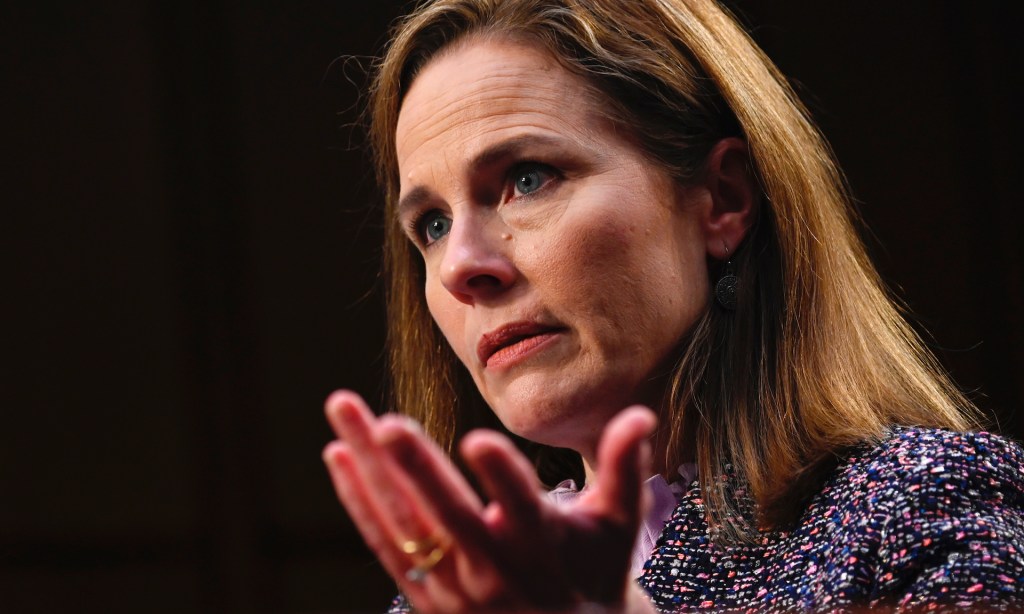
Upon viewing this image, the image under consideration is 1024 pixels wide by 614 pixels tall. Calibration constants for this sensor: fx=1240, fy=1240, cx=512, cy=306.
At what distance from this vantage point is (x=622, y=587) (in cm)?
81

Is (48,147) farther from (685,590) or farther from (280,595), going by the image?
(685,590)

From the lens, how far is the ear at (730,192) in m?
1.46

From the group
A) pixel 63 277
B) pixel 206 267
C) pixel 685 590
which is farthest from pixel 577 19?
pixel 63 277

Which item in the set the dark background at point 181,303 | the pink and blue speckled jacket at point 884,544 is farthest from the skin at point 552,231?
the dark background at point 181,303

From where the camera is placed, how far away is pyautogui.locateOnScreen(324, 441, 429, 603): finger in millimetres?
811

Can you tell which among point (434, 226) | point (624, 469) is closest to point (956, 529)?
point (624, 469)

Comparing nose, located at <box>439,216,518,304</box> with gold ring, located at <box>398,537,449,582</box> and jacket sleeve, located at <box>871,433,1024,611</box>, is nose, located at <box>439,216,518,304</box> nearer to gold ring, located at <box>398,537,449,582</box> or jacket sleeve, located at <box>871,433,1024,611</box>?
jacket sleeve, located at <box>871,433,1024,611</box>

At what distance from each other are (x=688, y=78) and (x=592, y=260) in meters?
0.30

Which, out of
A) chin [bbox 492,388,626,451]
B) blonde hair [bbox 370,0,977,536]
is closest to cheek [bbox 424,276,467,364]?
chin [bbox 492,388,626,451]

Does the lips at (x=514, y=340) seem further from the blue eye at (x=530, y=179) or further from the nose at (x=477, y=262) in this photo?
the blue eye at (x=530, y=179)

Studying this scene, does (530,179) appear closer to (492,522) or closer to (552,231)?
(552,231)

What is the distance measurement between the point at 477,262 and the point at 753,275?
0.33 metres

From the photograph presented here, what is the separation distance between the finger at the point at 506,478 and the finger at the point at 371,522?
82 millimetres

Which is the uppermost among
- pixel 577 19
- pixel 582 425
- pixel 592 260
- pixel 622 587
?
pixel 577 19
